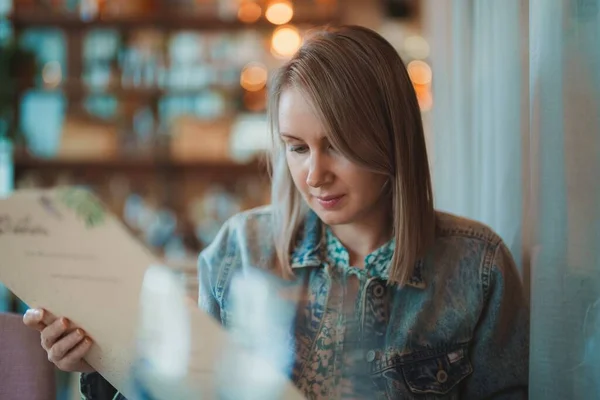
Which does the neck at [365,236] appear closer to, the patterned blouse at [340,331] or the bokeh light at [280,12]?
the patterned blouse at [340,331]

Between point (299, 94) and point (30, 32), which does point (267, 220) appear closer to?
point (299, 94)

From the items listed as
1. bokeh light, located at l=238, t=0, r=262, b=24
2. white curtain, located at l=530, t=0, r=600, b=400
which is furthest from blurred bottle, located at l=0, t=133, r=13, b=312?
white curtain, located at l=530, t=0, r=600, b=400

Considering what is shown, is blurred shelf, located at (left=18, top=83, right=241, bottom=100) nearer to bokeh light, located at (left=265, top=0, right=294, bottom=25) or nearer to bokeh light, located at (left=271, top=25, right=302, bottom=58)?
bokeh light, located at (left=271, top=25, right=302, bottom=58)

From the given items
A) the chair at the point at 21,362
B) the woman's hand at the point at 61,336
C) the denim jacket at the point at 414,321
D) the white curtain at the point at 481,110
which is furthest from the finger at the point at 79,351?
the white curtain at the point at 481,110

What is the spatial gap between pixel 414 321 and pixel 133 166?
282 centimetres

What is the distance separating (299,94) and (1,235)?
438mm

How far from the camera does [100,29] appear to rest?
11.8 ft

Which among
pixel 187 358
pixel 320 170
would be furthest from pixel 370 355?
pixel 187 358

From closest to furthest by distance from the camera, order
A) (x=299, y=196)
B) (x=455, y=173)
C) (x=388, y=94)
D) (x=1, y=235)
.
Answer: (x=1, y=235), (x=388, y=94), (x=299, y=196), (x=455, y=173)

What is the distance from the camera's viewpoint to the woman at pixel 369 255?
980 millimetres

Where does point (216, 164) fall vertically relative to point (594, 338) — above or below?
below

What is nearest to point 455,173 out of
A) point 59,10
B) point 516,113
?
point 516,113

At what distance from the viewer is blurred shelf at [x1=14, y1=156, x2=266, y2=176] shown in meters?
3.53

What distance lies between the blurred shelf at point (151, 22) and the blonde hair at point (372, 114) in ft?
8.52
